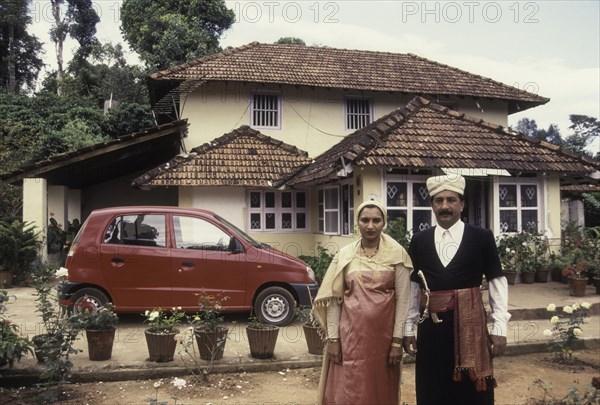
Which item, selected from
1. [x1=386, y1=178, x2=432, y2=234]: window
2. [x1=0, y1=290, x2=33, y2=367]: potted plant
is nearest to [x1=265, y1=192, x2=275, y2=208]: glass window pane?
[x1=386, y1=178, x2=432, y2=234]: window

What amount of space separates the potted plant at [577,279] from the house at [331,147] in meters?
1.81

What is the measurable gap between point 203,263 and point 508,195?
7430 mm

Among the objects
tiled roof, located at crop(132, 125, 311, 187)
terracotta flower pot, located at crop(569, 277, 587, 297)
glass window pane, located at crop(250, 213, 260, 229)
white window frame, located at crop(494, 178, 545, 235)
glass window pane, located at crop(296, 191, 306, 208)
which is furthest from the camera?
glass window pane, located at crop(296, 191, 306, 208)

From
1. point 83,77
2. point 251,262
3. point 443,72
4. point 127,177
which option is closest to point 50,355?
point 251,262

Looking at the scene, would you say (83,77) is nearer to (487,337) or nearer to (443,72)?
(443,72)

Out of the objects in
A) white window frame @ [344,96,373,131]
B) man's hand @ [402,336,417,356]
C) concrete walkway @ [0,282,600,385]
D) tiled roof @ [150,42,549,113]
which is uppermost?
tiled roof @ [150,42,549,113]

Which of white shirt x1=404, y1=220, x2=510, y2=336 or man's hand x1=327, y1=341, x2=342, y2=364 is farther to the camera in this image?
man's hand x1=327, y1=341, x2=342, y2=364

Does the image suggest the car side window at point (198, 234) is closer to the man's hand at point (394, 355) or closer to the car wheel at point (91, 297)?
the car wheel at point (91, 297)

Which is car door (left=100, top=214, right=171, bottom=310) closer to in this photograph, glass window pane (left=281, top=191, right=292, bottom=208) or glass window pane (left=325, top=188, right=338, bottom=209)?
glass window pane (left=325, top=188, right=338, bottom=209)

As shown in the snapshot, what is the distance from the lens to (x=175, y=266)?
24.2ft

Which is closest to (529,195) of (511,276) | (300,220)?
(511,276)

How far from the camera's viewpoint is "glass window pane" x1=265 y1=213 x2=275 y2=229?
13.4m

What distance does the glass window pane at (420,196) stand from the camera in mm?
10789

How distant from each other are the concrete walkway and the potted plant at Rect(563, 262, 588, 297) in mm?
152
